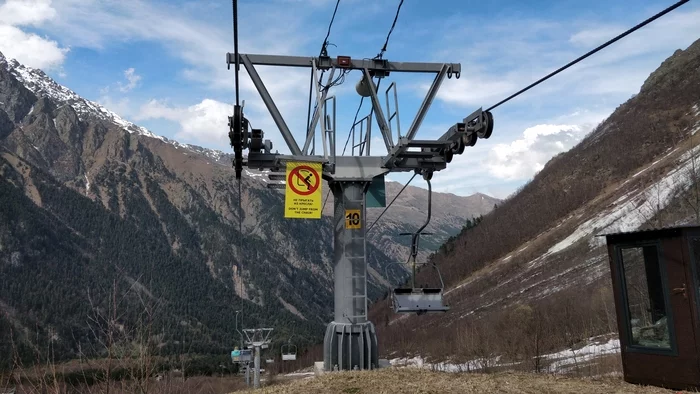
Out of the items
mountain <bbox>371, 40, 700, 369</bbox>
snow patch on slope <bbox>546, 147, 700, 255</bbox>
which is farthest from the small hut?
snow patch on slope <bbox>546, 147, 700, 255</bbox>

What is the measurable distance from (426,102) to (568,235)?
61636 mm

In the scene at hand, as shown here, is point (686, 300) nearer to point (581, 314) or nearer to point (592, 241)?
point (581, 314)

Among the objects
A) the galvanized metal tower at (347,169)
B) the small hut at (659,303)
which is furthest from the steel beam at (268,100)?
the small hut at (659,303)

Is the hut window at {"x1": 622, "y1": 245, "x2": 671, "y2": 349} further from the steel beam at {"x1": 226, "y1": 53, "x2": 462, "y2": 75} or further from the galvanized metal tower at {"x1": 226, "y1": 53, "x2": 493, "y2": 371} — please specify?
the steel beam at {"x1": 226, "y1": 53, "x2": 462, "y2": 75}

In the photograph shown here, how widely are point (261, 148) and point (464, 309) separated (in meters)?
57.4

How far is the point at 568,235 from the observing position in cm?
6925

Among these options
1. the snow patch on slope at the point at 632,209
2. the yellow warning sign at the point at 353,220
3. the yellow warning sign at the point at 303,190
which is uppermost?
the snow patch on slope at the point at 632,209

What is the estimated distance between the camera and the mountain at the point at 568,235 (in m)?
36.1

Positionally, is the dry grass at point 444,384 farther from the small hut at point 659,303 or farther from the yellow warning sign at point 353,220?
the yellow warning sign at point 353,220

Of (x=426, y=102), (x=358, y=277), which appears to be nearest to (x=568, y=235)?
(x=426, y=102)

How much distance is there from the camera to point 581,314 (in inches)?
1379

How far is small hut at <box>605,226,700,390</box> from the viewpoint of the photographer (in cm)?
849

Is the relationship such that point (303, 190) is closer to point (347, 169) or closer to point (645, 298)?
point (347, 169)

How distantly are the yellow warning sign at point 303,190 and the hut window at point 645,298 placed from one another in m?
5.98
